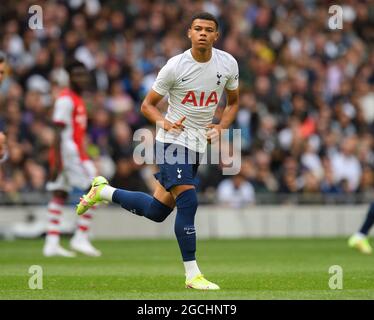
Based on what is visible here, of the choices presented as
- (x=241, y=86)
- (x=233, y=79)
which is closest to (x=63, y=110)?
(x=233, y=79)

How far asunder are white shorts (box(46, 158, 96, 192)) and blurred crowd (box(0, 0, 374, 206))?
474cm

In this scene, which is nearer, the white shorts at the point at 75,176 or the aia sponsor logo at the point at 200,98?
the aia sponsor logo at the point at 200,98

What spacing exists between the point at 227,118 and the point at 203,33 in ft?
3.44

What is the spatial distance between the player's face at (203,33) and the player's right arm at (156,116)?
2.26 feet

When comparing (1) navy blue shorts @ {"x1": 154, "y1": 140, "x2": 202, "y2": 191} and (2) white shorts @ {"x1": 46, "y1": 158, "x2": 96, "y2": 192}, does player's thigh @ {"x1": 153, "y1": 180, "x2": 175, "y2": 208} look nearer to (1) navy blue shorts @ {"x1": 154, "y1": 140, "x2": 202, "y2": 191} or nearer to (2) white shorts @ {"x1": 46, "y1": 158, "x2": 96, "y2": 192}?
(1) navy blue shorts @ {"x1": 154, "y1": 140, "x2": 202, "y2": 191}

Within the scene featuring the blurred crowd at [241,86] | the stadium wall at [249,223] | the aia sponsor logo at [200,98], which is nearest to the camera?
the aia sponsor logo at [200,98]

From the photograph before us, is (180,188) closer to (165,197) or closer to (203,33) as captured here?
(165,197)

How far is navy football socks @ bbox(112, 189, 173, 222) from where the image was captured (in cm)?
1170

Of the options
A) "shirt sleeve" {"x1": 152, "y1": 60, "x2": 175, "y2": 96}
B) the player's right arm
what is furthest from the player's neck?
the player's right arm

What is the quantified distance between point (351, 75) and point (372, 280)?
53.4 feet

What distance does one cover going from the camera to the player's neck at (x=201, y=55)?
1131 cm

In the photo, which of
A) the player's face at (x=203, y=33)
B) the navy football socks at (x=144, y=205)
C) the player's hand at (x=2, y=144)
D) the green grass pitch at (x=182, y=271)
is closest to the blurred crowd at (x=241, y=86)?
the green grass pitch at (x=182, y=271)
